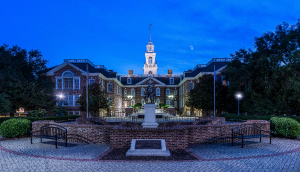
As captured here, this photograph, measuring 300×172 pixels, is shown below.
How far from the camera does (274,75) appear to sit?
73.0ft

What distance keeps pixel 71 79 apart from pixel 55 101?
5.11m

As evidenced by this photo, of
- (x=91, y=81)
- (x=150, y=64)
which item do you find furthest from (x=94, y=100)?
(x=150, y=64)

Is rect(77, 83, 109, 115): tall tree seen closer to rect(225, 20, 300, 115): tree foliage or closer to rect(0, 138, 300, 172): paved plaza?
rect(225, 20, 300, 115): tree foliage

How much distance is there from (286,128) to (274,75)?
1154 cm

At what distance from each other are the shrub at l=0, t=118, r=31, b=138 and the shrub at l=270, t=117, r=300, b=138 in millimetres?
17701

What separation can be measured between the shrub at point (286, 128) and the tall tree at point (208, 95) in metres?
18.9

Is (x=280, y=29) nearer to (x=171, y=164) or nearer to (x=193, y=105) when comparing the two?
(x=193, y=105)

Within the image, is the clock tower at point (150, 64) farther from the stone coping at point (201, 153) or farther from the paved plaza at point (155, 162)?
the paved plaza at point (155, 162)

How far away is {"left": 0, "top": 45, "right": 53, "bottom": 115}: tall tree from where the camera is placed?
2842cm

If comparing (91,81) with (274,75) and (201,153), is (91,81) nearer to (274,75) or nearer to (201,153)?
(274,75)

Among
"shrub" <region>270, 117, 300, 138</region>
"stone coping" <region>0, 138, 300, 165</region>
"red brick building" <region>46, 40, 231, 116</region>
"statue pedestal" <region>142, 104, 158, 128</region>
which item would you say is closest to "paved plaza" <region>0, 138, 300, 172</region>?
"stone coping" <region>0, 138, 300, 165</region>

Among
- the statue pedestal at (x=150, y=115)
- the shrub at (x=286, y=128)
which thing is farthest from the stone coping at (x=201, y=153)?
the statue pedestal at (x=150, y=115)

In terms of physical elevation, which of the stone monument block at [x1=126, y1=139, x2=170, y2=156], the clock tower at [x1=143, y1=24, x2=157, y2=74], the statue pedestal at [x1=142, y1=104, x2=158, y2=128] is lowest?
the stone monument block at [x1=126, y1=139, x2=170, y2=156]

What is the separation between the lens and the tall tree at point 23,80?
93.3ft
